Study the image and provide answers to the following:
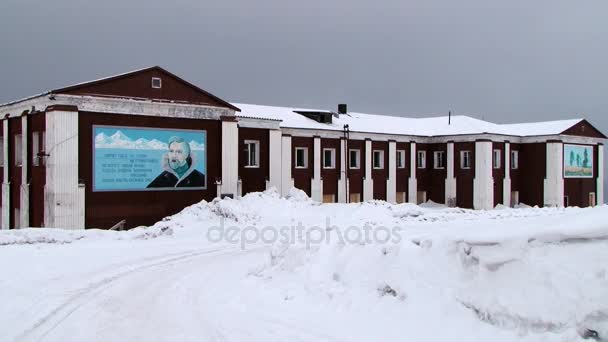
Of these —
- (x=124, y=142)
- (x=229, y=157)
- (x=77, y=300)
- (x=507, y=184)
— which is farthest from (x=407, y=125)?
(x=77, y=300)

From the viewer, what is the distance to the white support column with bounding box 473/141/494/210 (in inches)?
1656

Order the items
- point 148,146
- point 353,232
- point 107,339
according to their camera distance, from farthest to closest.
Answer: point 148,146, point 353,232, point 107,339

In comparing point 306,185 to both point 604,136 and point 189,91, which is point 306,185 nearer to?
point 189,91

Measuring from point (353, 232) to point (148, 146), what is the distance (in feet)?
39.0

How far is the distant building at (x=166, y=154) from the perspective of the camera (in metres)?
23.1

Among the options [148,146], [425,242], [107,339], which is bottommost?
[107,339]

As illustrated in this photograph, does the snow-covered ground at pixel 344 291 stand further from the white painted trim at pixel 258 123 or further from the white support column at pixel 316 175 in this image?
the white support column at pixel 316 175

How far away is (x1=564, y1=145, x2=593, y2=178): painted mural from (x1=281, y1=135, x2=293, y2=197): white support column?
2386cm

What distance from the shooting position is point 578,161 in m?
45.9

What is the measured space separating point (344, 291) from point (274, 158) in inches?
946

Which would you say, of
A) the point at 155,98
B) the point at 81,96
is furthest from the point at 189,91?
the point at 81,96

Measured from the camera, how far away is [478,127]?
4619 cm

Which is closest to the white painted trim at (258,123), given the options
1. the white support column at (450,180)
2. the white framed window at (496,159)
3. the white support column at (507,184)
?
the white support column at (450,180)

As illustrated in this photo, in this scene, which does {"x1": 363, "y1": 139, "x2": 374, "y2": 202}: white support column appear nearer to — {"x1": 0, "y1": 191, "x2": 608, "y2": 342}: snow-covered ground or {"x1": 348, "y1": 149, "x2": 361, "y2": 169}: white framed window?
{"x1": 348, "y1": 149, "x2": 361, "y2": 169}: white framed window
